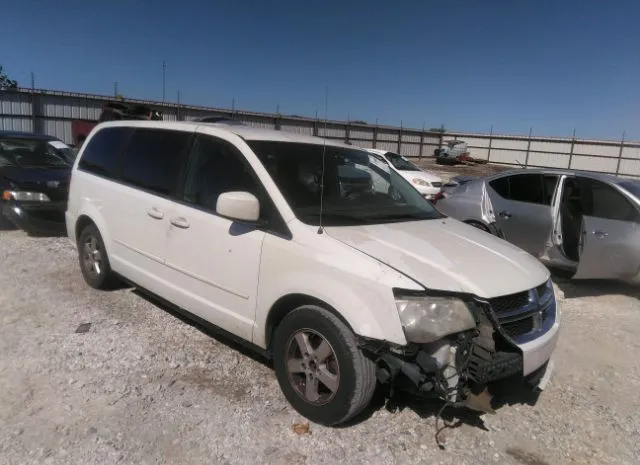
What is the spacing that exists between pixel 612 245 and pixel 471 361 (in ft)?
12.8

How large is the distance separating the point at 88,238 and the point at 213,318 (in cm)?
232

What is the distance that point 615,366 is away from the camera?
4.27m

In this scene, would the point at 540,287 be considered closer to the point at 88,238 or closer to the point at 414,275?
the point at 414,275

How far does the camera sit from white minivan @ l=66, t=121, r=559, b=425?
276 cm

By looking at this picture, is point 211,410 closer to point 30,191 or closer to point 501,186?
point 501,186

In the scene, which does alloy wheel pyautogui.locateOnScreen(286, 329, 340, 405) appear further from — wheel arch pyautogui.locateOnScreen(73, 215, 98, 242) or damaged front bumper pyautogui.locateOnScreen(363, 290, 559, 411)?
wheel arch pyautogui.locateOnScreen(73, 215, 98, 242)

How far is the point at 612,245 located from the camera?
5762mm

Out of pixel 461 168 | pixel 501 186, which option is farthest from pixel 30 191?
pixel 461 168

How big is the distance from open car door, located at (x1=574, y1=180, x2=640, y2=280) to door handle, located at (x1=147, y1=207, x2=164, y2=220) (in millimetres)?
4673

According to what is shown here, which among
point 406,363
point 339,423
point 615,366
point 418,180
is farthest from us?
point 418,180

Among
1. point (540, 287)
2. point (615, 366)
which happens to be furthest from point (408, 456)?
point (615, 366)

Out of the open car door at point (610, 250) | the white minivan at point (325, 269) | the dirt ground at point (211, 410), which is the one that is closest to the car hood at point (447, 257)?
the white minivan at point (325, 269)

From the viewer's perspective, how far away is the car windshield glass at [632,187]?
6.11m

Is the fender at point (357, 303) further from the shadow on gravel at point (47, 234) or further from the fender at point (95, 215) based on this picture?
the shadow on gravel at point (47, 234)
